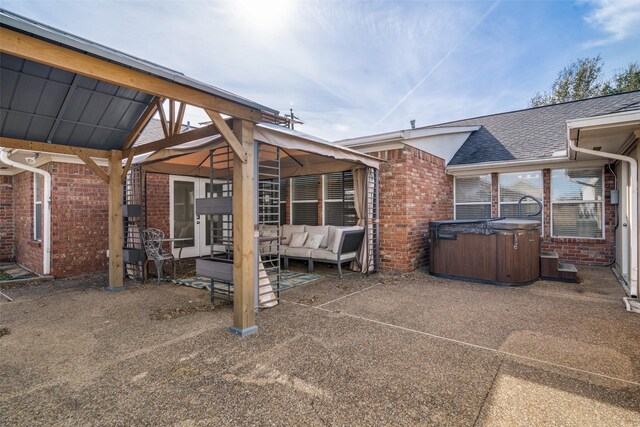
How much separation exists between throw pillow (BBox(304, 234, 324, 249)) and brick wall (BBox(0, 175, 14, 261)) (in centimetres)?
866

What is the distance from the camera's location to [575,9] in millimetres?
9359

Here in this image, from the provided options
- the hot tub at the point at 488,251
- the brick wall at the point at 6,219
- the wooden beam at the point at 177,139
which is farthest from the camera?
the brick wall at the point at 6,219

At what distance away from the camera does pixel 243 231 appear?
3.52m

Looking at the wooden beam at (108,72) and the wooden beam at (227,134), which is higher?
the wooden beam at (108,72)

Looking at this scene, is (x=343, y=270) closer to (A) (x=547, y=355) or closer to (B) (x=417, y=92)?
(A) (x=547, y=355)

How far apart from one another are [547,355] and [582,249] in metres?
5.92

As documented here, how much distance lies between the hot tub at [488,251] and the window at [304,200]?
11.8 feet

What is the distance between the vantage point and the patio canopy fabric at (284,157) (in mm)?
4359

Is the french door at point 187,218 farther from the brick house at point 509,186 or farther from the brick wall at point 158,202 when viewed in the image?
the brick house at point 509,186

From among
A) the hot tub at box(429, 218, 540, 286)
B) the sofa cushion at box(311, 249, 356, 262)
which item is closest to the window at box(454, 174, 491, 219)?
the hot tub at box(429, 218, 540, 286)

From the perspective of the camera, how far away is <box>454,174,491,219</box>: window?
8570 mm

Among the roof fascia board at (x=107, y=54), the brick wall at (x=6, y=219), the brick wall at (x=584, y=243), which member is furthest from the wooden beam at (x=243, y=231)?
the brick wall at (x=6, y=219)

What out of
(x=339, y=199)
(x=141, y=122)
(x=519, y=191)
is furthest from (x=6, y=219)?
(x=519, y=191)

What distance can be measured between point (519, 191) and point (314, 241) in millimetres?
5419
